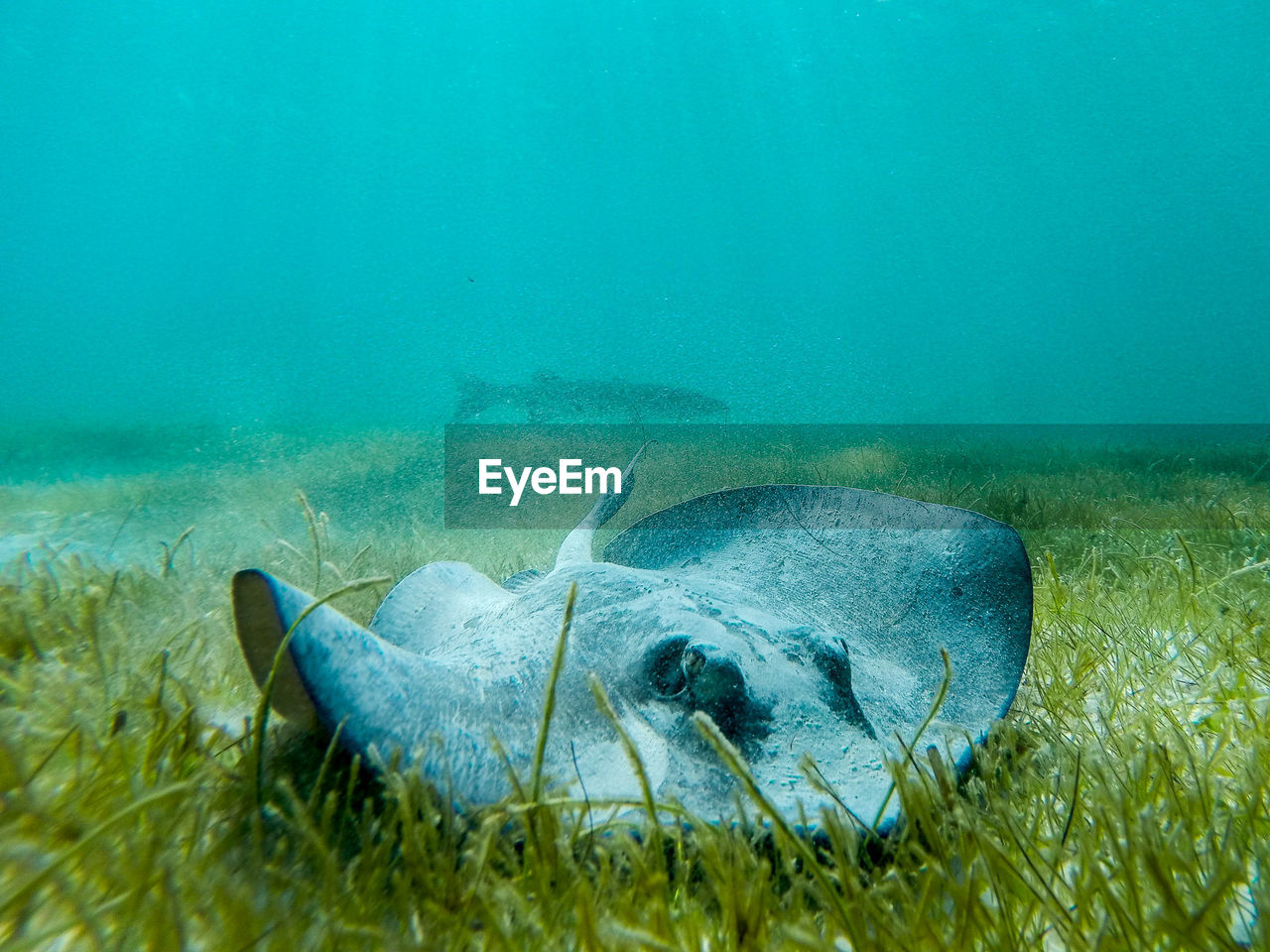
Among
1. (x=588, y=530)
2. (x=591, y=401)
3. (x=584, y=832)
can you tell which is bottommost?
(x=591, y=401)

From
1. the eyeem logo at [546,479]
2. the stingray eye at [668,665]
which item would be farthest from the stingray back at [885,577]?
the eyeem logo at [546,479]

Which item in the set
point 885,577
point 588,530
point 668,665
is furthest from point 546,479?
point 668,665

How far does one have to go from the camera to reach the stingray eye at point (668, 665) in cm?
141

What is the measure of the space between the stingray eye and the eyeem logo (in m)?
6.13

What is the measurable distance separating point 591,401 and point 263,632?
585 inches

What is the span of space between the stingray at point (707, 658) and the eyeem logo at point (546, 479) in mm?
5381

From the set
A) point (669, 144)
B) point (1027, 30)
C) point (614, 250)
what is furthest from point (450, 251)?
point (1027, 30)

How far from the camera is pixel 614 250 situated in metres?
99.3

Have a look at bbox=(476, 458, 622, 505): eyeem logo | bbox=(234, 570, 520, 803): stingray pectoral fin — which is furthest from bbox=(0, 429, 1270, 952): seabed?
bbox=(476, 458, 622, 505): eyeem logo

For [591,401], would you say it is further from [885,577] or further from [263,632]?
[263,632]

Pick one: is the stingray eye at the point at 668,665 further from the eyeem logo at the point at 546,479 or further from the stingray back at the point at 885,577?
the eyeem logo at the point at 546,479

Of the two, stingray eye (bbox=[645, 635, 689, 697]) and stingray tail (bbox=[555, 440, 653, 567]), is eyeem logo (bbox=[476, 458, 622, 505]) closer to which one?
stingray tail (bbox=[555, 440, 653, 567])

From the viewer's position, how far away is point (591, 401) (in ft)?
52.0

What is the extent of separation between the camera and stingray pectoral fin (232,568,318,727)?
1102 mm
